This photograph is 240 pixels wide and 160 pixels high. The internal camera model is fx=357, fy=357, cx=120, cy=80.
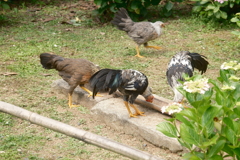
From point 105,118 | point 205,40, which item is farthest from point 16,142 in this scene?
point 205,40

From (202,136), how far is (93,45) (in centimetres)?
583

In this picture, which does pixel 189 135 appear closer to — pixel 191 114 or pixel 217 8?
pixel 191 114

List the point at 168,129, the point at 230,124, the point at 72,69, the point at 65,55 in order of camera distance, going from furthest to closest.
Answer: the point at 65,55
the point at 72,69
the point at 168,129
the point at 230,124

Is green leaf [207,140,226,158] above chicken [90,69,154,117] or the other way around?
above

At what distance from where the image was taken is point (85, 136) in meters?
2.78

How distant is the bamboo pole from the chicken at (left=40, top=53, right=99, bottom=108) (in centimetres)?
191

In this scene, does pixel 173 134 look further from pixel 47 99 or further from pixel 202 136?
pixel 47 99

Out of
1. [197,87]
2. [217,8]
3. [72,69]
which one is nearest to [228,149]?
[197,87]

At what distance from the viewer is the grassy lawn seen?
4.33 meters

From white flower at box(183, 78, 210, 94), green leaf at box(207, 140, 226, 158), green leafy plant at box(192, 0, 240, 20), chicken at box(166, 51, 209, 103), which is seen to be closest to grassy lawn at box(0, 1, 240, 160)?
green leafy plant at box(192, 0, 240, 20)

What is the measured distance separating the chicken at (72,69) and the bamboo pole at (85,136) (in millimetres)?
1908

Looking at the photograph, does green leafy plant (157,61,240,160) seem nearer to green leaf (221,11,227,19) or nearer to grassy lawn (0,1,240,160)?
grassy lawn (0,1,240,160)

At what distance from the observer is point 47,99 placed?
5547mm

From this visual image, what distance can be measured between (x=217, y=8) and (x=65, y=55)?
400 cm
